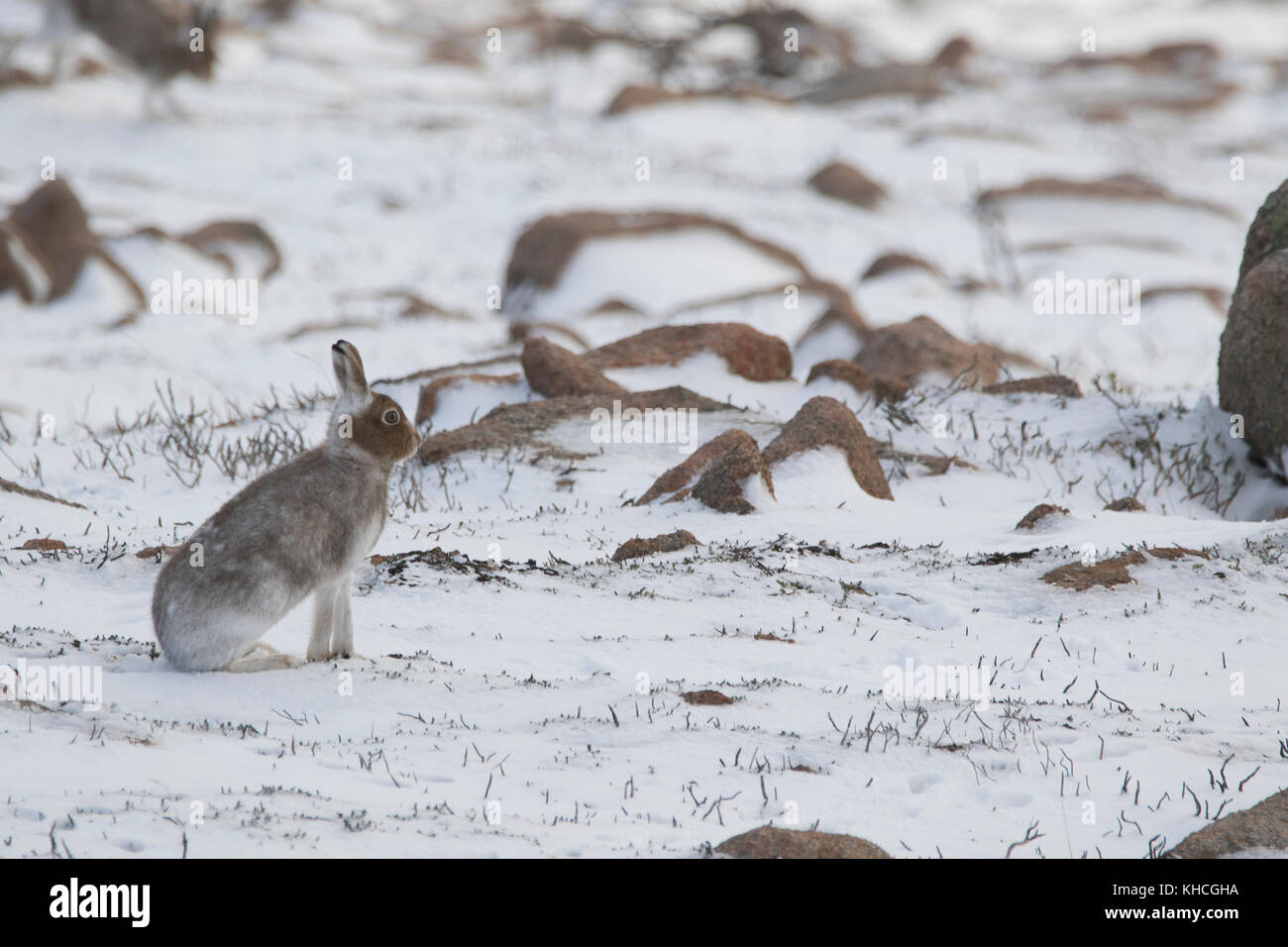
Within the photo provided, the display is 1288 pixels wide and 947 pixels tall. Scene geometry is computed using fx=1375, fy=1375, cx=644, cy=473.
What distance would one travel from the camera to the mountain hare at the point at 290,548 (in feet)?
15.4

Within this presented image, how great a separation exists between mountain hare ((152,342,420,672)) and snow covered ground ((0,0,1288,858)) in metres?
0.14

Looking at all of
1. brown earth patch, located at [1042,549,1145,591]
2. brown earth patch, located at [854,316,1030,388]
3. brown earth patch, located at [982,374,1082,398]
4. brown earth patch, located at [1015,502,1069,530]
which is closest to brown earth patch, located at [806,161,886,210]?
brown earth patch, located at [854,316,1030,388]

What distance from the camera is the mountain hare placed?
4699mm

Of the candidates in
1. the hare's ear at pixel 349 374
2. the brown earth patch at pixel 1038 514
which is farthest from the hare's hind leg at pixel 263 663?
the brown earth patch at pixel 1038 514

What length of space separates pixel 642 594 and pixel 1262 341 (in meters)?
4.79

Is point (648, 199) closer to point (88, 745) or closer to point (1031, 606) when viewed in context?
point (1031, 606)

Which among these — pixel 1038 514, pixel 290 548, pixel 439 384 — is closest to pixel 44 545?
pixel 290 548

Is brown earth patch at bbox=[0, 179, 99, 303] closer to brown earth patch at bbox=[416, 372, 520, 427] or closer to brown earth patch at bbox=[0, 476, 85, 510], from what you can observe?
brown earth patch at bbox=[416, 372, 520, 427]

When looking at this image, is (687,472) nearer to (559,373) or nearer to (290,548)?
(559,373)

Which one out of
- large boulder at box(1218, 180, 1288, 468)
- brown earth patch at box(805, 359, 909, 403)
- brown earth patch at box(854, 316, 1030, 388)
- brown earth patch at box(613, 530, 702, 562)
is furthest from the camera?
brown earth patch at box(854, 316, 1030, 388)

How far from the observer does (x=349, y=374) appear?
475 centimetres

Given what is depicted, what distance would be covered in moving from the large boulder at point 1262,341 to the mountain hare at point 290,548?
5941mm

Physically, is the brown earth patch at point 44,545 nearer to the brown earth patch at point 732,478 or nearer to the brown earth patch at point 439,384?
the brown earth patch at point 732,478

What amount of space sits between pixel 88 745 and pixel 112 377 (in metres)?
9.69
